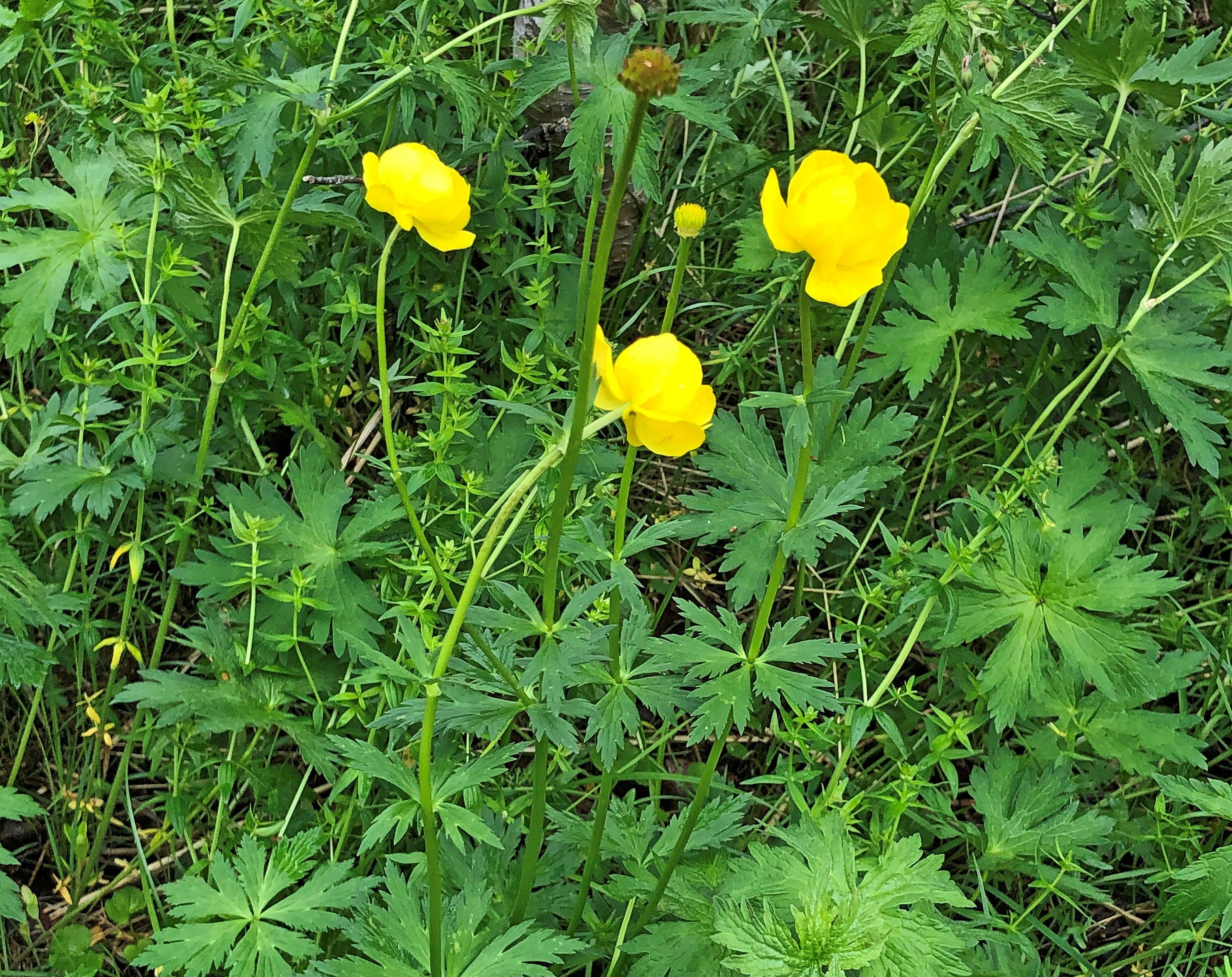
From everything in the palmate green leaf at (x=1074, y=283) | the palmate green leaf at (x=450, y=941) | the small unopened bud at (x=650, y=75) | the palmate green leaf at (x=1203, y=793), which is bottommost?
the palmate green leaf at (x=450, y=941)

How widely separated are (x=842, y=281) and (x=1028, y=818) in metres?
1.07

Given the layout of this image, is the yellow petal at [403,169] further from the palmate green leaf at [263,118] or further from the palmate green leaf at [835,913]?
the palmate green leaf at [835,913]

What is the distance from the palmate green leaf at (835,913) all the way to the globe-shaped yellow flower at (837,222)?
0.74 meters

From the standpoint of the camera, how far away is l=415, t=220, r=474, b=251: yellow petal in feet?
4.42

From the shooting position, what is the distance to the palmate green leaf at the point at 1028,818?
1668 mm

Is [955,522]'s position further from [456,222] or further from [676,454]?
[456,222]

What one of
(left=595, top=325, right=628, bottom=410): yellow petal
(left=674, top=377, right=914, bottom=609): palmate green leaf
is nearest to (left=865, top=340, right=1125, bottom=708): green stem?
(left=674, top=377, right=914, bottom=609): palmate green leaf

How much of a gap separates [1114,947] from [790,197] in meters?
1.49

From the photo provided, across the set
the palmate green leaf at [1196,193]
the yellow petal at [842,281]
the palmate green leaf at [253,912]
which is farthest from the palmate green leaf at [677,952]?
the palmate green leaf at [1196,193]

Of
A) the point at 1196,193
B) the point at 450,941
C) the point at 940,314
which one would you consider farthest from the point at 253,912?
the point at 1196,193

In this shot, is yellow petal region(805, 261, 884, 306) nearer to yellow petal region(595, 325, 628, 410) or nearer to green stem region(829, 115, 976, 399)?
yellow petal region(595, 325, 628, 410)

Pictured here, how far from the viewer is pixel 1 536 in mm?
Result: 1689

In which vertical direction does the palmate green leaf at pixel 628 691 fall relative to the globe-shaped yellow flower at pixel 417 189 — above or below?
below

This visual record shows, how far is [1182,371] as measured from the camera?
184cm
